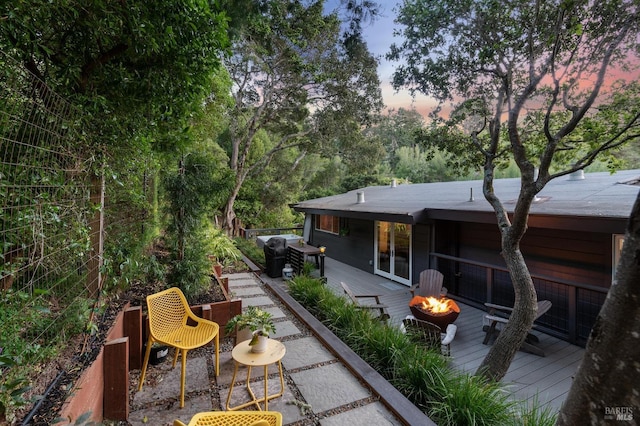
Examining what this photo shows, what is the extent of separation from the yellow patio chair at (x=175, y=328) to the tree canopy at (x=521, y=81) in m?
3.17

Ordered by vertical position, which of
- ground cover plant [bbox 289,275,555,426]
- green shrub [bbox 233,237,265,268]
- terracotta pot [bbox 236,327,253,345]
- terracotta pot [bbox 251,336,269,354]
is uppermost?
terracotta pot [bbox 251,336,269,354]

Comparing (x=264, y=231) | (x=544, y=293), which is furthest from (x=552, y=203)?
(x=264, y=231)

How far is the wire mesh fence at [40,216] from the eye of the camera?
1569 millimetres

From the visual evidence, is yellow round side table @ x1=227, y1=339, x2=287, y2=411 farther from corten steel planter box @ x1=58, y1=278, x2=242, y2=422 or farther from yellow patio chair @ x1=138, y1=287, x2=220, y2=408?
corten steel planter box @ x1=58, y1=278, x2=242, y2=422

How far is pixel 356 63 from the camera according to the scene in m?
10.5

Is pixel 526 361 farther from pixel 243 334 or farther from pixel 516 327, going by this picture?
pixel 243 334

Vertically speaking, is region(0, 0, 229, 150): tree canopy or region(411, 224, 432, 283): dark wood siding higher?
region(0, 0, 229, 150): tree canopy

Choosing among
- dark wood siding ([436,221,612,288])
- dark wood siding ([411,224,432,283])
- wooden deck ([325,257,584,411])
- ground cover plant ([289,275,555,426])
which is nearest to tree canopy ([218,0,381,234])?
dark wood siding ([411,224,432,283])

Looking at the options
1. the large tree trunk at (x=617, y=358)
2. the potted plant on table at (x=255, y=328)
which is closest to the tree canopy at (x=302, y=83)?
the potted plant on table at (x=255, y=328)

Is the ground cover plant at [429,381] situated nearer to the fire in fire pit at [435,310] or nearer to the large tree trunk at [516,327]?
the large tree trunk at [516,327]

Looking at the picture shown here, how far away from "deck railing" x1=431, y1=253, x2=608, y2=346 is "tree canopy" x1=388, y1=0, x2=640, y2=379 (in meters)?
1.79

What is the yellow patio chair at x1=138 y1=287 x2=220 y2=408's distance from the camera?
2.72 metres

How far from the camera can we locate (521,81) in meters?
4.56

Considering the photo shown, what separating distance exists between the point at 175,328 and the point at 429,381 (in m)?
2.68
